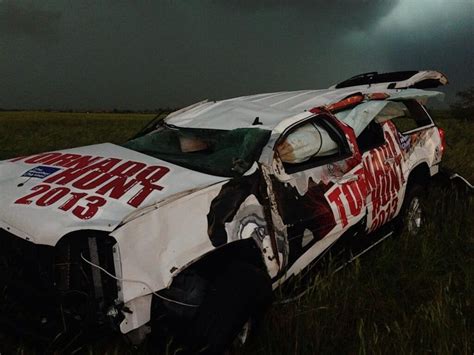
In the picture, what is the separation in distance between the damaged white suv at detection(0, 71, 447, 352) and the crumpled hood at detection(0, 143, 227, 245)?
0.04ft

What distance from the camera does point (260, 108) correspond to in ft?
14.5

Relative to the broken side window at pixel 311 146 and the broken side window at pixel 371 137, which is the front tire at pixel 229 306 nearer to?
the broken side window at pixel 311 146

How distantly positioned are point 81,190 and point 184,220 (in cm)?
66

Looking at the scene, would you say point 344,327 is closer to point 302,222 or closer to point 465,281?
point 302,222

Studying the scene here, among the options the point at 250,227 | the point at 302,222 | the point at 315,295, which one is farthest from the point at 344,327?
the point at 250,227

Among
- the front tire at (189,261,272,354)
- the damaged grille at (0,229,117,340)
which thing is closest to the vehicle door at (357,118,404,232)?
the front tire at (189,261,272,354)

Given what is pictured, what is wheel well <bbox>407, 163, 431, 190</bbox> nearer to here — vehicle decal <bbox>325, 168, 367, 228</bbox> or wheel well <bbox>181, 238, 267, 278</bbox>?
vehicle decal <bbox>325, 168, 367, 228</bbox>

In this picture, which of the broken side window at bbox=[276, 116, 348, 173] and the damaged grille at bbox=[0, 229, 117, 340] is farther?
the broken side window at bbox=[276, 116, 348, 173]

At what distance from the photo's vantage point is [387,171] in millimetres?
4738

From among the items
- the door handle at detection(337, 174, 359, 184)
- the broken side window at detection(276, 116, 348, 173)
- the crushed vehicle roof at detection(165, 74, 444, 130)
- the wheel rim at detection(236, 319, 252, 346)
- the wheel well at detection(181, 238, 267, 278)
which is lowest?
the wheel rim at detection(236, 319, 252, 346)

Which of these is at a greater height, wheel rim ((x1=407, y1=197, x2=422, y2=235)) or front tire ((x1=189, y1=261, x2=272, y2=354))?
front tire ((x1=189, y1=261, x2=272, y2=354))

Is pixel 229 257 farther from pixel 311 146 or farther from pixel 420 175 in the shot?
pixel 420 175

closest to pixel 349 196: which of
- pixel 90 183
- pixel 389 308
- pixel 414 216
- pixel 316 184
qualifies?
pixel 316 184

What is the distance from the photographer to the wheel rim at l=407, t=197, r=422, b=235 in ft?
17.8
